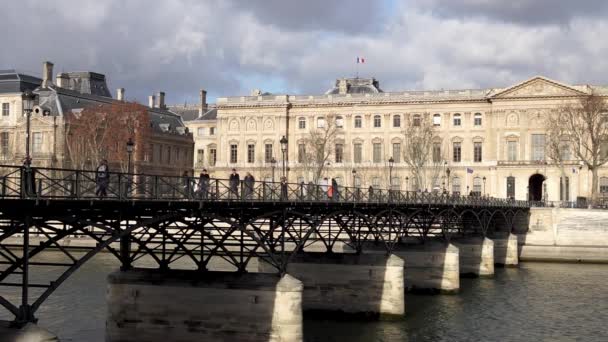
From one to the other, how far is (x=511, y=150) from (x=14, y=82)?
60.3 meters

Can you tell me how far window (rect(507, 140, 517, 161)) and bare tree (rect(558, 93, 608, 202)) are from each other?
9.69 m

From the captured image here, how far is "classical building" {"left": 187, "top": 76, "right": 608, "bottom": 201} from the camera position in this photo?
105 m

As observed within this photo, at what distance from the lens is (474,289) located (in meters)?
49.9

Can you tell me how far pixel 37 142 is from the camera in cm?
9556

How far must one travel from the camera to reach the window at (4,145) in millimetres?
94688

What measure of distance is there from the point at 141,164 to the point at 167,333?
7256 centimetres

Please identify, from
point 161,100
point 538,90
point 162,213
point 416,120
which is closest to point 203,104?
point 161,100

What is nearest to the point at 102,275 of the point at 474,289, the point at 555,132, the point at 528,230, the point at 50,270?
the point at 50,270

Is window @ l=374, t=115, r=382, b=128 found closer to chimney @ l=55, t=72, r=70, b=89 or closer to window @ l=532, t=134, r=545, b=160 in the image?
window @ l=532, t=134, r=545, b=160

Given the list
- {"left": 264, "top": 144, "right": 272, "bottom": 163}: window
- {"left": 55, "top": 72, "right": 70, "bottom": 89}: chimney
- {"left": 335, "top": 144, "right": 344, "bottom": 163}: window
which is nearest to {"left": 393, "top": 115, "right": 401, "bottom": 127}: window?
{"left": 335, "top": 144, "right": 344, "bottom": 163}: window

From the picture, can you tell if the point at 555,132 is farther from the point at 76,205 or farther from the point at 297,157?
the point at 76,205

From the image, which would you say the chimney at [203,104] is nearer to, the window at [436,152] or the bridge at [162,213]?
the window at [436,152]

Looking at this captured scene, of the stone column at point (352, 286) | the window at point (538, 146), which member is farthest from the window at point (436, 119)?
the stone column at point (352, 286)

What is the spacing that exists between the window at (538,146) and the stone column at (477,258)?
169ft
